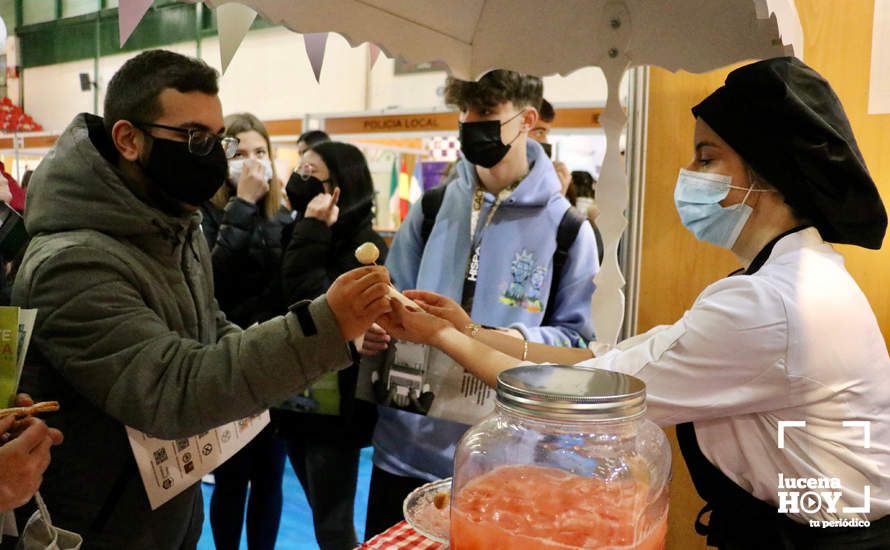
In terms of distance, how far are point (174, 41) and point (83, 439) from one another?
1151 centimetres

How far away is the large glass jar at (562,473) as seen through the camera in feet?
3.17

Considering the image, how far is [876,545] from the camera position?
4.58 ft

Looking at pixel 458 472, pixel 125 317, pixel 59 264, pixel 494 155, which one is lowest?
pixel 458 472

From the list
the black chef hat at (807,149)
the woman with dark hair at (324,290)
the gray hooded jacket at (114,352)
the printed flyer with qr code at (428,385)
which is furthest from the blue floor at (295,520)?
the black chef hat at (807,149)

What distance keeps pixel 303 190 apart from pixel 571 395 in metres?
2.48

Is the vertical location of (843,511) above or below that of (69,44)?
below

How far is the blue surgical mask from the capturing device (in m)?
1.66

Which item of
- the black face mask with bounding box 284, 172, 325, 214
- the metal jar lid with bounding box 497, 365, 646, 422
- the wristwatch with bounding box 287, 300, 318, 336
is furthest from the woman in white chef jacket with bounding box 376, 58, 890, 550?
the black face mask with bounding box 284, 172, 325, 214

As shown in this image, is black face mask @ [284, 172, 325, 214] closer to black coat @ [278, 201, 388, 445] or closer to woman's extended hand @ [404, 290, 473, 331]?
black coat @ [278, 201, 388, 445]

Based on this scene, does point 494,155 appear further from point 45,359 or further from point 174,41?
point 174,41

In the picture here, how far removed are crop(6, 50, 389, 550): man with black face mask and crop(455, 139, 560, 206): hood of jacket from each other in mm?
814

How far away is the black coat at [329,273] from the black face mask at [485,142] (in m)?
0.89

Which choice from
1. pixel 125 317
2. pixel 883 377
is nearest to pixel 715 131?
pixel 883 377

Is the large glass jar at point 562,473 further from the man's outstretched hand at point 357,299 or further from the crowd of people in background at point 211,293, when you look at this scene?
the man's outstretched hand at point 357,299
